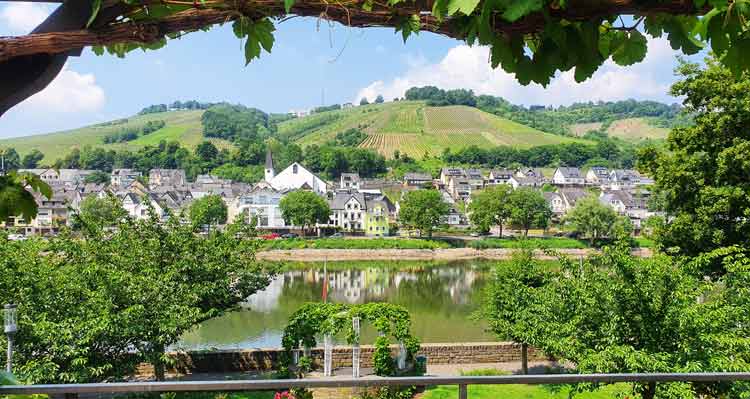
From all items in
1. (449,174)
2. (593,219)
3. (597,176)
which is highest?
(597,176)

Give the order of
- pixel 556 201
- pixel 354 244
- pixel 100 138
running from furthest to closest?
1. pixel 100 138
2. pixel 556 201
3. pixel 354 244

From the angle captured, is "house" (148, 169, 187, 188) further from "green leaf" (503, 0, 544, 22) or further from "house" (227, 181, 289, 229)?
"green leaf" (503, 0, 544, 22)

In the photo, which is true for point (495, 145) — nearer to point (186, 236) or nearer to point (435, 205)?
point (435, 205)

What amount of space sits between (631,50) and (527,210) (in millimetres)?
54487

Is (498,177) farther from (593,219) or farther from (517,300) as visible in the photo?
(517,300)

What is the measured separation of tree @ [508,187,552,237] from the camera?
53.3 metres

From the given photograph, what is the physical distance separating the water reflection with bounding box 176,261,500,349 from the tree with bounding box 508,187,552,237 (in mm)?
13570

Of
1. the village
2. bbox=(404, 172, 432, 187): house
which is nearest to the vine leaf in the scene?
the village

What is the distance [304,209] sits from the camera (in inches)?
2041

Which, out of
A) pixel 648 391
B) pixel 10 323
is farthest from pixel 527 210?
pixel 10 323

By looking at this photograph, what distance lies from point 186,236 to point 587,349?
806cm

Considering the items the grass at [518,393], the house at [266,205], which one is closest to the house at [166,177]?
the house at [266,205]

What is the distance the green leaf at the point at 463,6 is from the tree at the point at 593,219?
161 ft

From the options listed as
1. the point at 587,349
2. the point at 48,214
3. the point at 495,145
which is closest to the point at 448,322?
the point at 587,349
